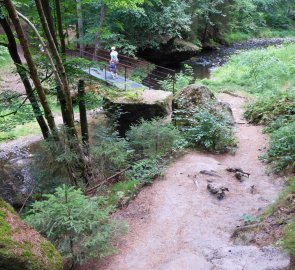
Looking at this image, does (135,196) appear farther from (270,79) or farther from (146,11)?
(146,11)

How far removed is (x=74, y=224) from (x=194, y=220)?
8.22 feet

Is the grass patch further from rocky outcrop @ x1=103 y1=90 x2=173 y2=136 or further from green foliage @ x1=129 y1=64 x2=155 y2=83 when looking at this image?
green foliage @ x1=129 y1=64 x2=155 y2=83

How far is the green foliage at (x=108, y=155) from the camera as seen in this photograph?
8742 mm

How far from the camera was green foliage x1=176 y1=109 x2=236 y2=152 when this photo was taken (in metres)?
10.5

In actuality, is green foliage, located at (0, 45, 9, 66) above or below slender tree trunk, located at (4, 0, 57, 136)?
below

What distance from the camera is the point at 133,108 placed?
12.1m

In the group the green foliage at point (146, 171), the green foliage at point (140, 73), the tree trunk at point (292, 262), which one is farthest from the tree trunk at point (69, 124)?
the green foliage at point (140, 73)

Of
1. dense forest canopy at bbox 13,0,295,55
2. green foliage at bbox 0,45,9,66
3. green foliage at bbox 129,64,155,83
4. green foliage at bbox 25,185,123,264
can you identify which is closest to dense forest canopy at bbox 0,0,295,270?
green foliage at bbox 25,185,123,264

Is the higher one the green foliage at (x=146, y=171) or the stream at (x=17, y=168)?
the green foliage at (x=146, y=171)

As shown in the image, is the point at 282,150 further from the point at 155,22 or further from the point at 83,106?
the point at 155,22

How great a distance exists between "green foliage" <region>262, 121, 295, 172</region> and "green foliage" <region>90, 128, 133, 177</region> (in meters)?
3.61

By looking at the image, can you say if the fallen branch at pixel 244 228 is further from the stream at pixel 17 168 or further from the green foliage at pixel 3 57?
the green foliage at pixel 3 57

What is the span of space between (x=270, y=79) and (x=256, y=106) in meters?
5.18

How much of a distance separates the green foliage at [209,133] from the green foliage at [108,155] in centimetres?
232
